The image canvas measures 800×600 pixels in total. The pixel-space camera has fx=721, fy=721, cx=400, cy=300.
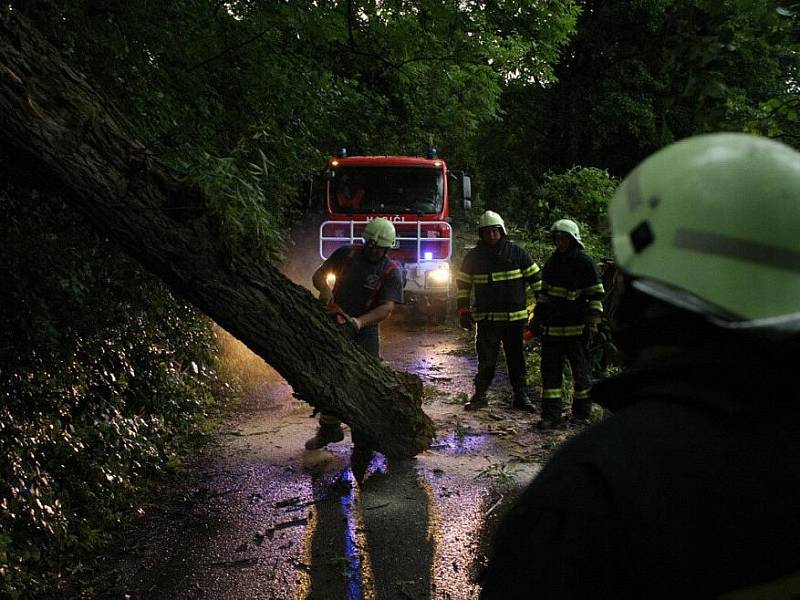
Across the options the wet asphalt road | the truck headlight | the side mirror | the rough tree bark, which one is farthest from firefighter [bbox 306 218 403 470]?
the side mirror

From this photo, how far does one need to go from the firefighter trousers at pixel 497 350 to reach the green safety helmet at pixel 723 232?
6499 mm

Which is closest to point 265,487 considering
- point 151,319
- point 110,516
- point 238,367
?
point 110,516

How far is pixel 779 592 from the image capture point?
0.93 metres

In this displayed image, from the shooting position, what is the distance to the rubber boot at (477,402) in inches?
298

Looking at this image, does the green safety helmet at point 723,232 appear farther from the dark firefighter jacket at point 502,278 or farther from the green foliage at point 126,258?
the dark firefighter jacket at point 502,278

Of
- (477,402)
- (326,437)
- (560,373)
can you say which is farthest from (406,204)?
(326,437)

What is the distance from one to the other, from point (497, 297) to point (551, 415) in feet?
4.45

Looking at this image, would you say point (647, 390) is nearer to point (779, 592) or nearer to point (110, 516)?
point (779, 592)

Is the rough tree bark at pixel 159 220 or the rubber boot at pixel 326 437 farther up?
Result: the rough tree bark at pixel 159 220

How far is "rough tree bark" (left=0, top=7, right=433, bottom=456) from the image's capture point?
338cm

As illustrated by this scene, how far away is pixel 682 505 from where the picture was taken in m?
0.93

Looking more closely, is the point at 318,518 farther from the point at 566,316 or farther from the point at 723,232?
the point at 723,232

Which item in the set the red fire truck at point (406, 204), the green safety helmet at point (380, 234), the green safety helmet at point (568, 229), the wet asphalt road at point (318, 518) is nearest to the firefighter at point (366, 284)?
the green safety helmet at point (380, 234)

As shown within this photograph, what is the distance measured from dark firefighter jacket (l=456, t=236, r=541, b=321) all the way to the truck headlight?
474 cm
